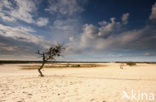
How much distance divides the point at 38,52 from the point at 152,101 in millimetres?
14031

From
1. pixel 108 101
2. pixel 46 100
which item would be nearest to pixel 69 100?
pixel 46 100

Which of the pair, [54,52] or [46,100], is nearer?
[46,100]

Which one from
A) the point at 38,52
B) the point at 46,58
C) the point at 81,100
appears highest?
the point at 38,52

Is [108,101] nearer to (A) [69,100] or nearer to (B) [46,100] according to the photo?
(A) [69,100]

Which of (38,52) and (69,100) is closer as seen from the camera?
(69,100)

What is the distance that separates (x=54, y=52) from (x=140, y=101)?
12.5m

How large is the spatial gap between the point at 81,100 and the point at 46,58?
10961 millimetres

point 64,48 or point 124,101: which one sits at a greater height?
point 64,48

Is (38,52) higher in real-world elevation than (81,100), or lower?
higher

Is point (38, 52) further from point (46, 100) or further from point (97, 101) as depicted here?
point (97, 101)

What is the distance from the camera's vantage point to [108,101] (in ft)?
17.6

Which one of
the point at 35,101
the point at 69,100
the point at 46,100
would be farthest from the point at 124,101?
the point at 35,101

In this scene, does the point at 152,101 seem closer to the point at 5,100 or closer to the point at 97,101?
the point at 97,101

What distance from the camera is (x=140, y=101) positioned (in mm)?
5445
